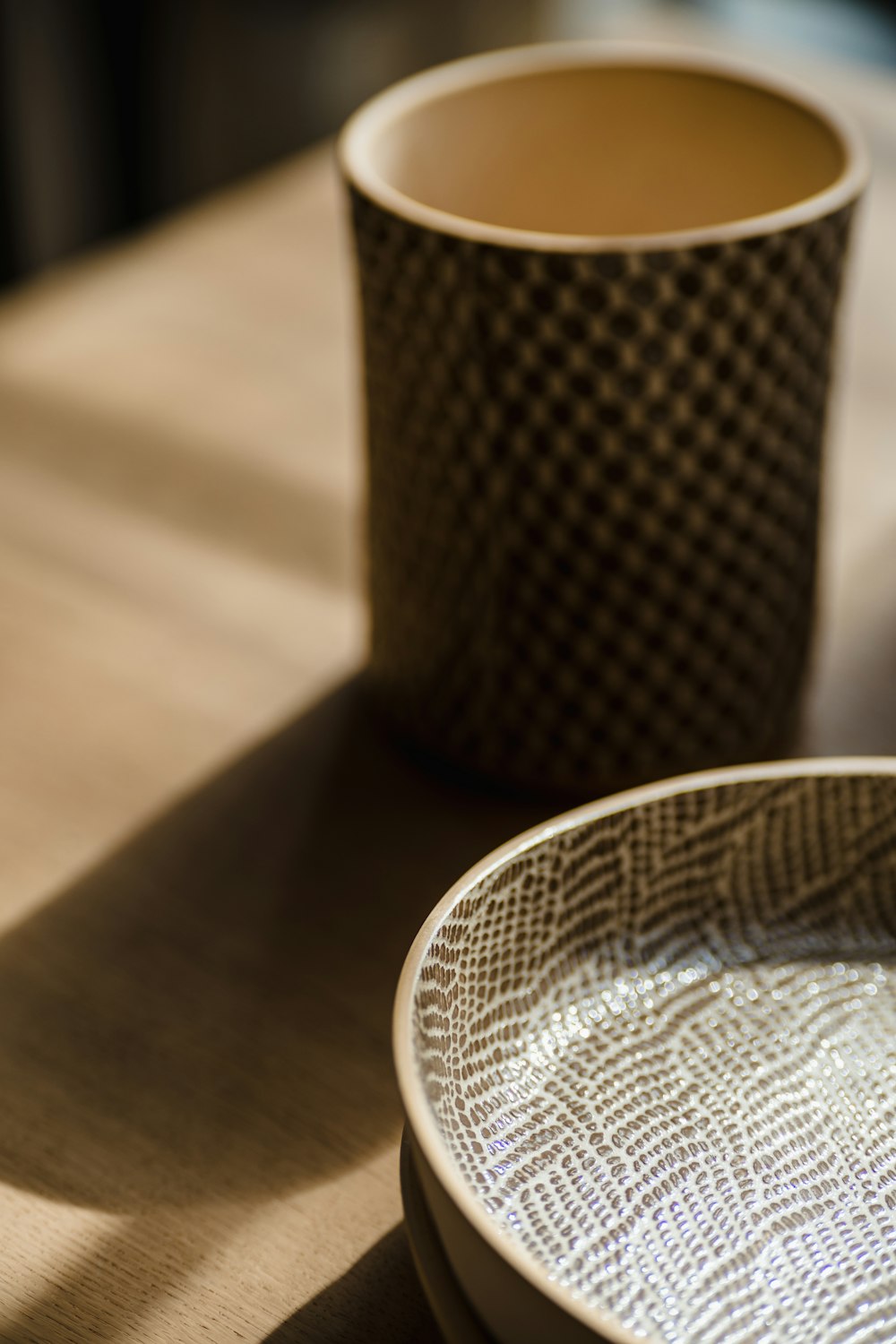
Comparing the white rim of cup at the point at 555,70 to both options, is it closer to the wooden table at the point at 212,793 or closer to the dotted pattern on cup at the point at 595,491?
the dotted pattern on cup at the point at 595,491

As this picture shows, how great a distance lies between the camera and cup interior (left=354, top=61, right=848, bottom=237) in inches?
13.6

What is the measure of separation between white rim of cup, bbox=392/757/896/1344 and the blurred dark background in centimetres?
121

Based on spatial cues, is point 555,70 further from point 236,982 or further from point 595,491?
point 236,982

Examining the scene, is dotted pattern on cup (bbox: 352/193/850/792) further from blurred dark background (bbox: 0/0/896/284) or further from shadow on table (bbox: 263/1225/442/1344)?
blurred dark background (bbox: 0/0/896/284)

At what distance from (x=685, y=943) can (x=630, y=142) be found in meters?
0.22

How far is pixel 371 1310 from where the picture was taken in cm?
24

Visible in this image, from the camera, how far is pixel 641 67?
1.18 ft

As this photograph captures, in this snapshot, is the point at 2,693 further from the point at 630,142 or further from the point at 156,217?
the point at 156,217

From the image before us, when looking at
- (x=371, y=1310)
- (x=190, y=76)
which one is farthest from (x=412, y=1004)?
(x=190, y=76)

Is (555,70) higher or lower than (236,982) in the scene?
higher

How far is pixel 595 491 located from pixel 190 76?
1282mm

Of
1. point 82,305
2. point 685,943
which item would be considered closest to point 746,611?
point 685,943

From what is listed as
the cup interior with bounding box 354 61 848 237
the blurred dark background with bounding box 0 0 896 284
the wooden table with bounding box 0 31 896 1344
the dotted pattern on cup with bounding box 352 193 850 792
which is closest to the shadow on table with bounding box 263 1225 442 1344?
the wooden table with bounding box 0 31 896 1344

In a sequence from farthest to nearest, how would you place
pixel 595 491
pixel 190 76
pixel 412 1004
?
pixel 190 76 → pixel 595 491 → pixel 412 1004
